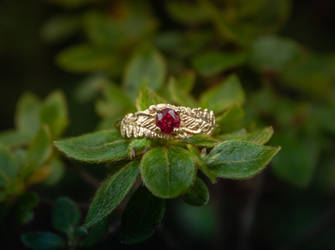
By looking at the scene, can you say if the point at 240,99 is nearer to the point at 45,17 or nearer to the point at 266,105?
the point at 266,105

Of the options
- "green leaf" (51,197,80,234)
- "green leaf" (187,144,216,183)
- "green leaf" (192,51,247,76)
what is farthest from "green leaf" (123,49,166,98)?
"green leaf" (187,144,216,183)

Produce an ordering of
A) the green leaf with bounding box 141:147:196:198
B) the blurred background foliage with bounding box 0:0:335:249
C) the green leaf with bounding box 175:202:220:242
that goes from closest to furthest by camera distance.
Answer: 1. the green leaf with bounding box 141:147:196:198
2. the blurred background foliage with bounding box 0:0:335:249
3. the green leaf with bounding box 175:202:220:242

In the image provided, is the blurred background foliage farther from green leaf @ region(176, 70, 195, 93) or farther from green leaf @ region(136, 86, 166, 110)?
green leaf @ region(136, 86, 166, 110)

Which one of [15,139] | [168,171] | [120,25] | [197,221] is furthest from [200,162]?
[197,221]

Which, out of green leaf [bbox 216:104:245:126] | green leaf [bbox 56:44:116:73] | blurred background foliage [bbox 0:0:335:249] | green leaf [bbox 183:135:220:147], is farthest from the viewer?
green leaf [bbox 56:44:116:73]

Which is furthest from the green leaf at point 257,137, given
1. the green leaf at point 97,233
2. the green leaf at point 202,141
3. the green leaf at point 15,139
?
the green leaf at point 15,139

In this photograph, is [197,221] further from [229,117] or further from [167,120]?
[167,120]
